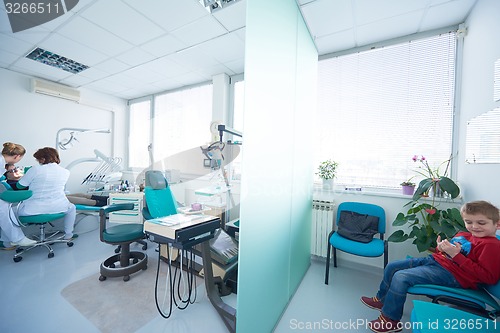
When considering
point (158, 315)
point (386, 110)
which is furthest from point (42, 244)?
point (386, 110)

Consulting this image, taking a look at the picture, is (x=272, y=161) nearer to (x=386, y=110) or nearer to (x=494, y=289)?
Answer: (x=494, y=289)

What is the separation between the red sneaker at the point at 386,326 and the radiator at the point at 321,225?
38.9 inches

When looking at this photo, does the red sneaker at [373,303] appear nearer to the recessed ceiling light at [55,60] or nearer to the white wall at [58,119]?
the recessed ceiling light at [55,60]

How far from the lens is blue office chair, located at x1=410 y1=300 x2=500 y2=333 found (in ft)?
3.32

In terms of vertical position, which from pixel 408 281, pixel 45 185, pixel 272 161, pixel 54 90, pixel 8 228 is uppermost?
pixel 54 90

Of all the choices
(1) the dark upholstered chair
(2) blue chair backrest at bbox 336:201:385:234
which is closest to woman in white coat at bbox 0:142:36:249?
(1) the dark upholstered chair

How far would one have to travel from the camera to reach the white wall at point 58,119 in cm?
346

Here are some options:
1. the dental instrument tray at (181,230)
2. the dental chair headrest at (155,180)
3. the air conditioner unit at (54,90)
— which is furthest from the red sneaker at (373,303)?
the air conditioner unit at (54,90)

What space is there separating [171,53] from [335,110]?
8.15ft

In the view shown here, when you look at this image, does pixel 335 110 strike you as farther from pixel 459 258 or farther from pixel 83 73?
pixel 83 73

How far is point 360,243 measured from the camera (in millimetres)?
2082

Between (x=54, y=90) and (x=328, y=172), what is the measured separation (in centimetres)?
514

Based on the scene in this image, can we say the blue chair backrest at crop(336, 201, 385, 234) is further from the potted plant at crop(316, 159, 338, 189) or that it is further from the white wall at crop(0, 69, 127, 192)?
the white wall at crop(0, 69, 127, 192)

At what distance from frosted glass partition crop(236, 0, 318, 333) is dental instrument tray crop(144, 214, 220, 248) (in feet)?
1.63
